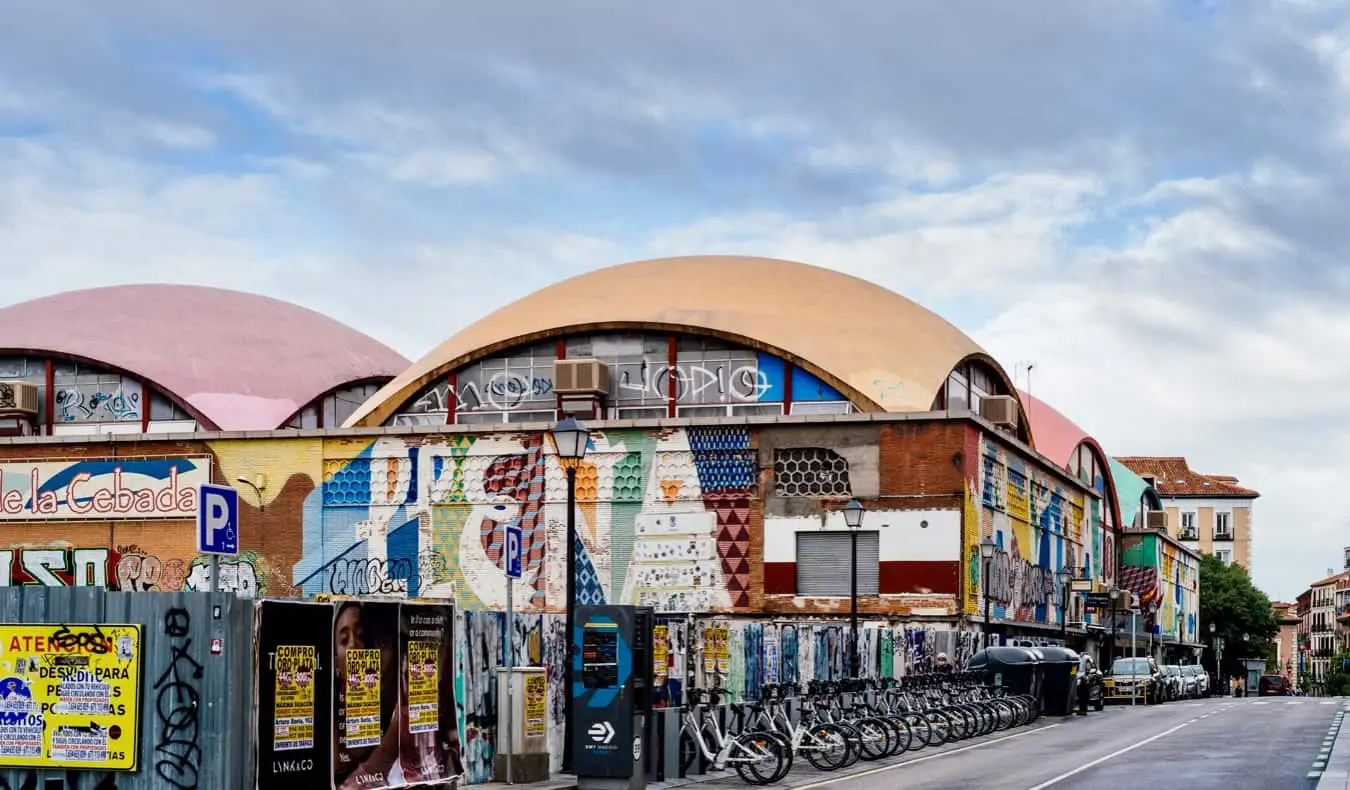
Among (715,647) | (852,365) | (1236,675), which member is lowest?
(1236,675)

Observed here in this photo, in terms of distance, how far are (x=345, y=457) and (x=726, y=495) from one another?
11481mm

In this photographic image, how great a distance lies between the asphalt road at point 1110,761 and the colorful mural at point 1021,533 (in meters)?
12.9

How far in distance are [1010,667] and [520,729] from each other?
790 inches

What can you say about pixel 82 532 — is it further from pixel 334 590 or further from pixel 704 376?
pixel 704 376

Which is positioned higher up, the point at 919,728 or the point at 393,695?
the point at 393,695

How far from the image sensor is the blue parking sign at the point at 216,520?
1620cm

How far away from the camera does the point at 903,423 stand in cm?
4912

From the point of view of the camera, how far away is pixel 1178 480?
16412 centimetres

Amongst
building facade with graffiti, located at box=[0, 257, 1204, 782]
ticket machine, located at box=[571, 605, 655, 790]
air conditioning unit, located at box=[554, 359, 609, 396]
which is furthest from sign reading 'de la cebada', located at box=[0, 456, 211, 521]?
ticket machine, located at box=[571, 605, 655, 790]

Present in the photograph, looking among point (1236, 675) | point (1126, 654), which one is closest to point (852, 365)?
point (1126, 654)

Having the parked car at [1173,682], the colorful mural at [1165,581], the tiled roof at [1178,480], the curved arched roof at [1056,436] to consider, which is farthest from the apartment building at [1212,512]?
the parked car at [1173,682]

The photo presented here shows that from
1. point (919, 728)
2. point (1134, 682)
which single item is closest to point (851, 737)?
point (919, 728)

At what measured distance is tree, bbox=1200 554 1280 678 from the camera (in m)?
123

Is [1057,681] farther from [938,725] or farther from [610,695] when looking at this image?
[610,695]
